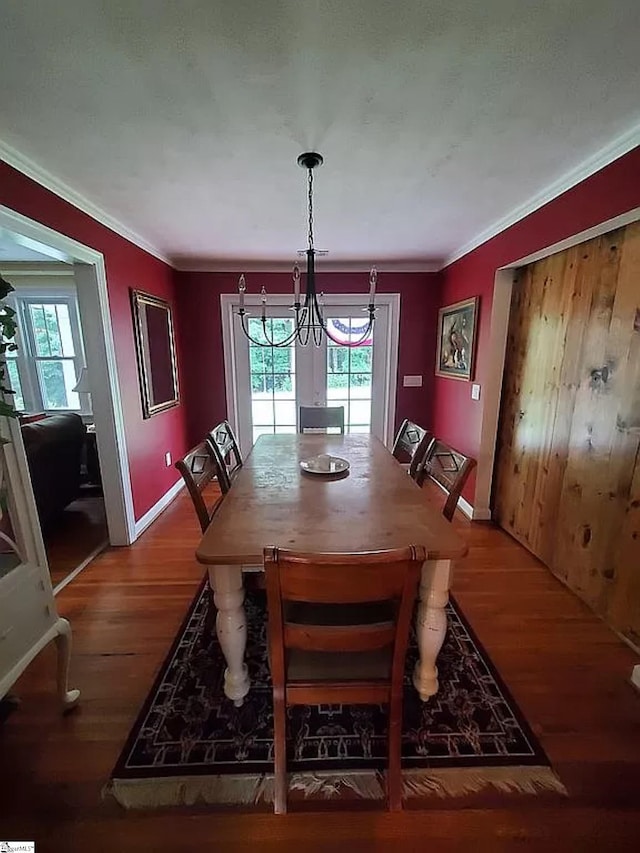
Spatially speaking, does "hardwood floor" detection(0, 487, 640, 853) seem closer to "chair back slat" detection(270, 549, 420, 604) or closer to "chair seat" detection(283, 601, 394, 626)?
"chair seat" detection(283, 601, 394, 626)

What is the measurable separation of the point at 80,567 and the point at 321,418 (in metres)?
2.03

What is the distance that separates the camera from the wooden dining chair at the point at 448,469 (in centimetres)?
160

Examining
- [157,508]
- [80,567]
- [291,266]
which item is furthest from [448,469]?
[291,266]

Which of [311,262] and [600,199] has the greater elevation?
[600,199]

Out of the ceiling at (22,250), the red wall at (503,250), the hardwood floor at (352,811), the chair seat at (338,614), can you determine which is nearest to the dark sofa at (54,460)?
the hardwood floor at (352,811)

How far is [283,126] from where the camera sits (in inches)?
59.5

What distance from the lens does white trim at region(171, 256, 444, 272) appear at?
3838 millimetres

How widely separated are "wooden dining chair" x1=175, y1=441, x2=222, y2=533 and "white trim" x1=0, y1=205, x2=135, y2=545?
1058 mm

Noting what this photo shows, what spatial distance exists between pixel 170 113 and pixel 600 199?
1943mm

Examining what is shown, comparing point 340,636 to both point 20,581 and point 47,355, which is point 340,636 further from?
point 47,355

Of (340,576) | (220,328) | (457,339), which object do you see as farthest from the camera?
(220,328)

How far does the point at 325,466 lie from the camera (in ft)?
6.70

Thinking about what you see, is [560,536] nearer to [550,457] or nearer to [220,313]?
[550,457]

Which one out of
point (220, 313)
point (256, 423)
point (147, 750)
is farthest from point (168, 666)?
point (220, 313)
